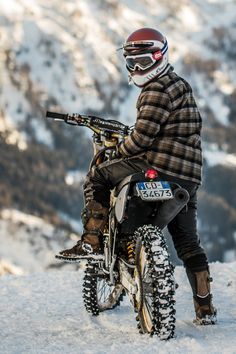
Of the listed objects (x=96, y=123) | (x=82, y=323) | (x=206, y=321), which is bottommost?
(x=206, y=321)

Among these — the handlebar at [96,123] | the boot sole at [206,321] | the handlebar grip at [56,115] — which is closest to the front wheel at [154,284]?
Answer: the boot sole at [206,321]

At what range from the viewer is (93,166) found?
309 inches

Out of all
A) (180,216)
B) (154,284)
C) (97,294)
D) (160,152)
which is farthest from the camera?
(97,294)

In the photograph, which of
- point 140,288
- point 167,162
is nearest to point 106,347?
point 140,288

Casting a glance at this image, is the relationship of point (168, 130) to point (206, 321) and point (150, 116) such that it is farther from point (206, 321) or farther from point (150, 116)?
point (206, 321)

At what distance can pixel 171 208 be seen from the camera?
7047 mm

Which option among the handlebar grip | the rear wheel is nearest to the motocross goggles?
the handlebar grip

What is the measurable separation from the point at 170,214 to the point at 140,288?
804mm

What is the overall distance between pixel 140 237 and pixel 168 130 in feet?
3.71

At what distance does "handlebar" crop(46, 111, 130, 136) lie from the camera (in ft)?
26.8

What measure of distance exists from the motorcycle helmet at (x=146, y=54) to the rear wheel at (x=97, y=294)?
2433 mm

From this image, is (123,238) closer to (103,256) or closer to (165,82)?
(103,256)

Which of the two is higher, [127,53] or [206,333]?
[127,53]

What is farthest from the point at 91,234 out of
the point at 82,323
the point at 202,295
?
the point at 202,295
